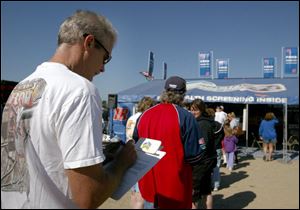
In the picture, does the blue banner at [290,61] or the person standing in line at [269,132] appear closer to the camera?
the person standing in line at [269,132]

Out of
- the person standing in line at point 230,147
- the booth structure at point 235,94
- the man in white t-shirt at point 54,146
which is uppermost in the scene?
the man in white t-shirt at point 54,146

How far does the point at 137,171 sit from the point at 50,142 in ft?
1.25

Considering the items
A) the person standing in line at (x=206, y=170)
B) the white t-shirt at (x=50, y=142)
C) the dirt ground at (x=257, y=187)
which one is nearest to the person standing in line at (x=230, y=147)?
the dirt ground at (x=257, y=187)

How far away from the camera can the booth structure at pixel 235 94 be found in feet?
38.9

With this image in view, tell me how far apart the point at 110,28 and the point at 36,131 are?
1.53 feet

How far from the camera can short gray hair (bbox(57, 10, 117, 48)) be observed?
1277 mm

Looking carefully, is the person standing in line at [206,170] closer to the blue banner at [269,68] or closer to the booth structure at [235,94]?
the booth structure at [235,94]

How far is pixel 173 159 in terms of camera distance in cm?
285

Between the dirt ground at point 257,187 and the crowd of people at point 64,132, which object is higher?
the crowd of people at point 64,132

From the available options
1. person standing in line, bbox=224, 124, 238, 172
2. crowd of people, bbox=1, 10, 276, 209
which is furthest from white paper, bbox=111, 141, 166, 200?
person standing in line, bbox=224, 124, 238, 172

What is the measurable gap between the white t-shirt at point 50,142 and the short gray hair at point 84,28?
7.0 inches

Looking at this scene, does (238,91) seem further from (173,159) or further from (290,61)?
(173,159)

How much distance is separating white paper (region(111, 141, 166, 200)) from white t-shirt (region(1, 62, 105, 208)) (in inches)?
8.9

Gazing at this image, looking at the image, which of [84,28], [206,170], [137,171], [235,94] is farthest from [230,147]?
[84,28]
